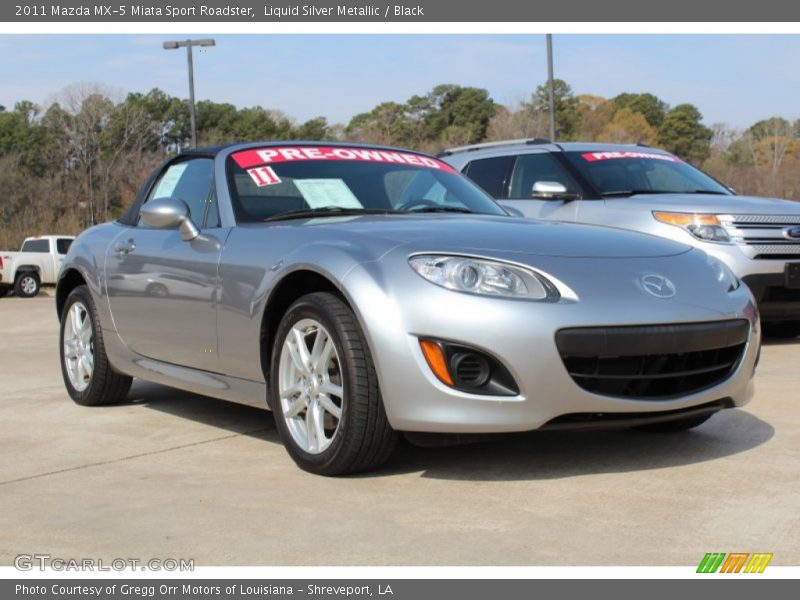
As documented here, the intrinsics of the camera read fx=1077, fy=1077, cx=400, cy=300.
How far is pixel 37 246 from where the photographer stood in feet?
89.1

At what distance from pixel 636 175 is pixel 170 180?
14.4ft

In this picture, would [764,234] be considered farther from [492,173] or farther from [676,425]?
[676,425]

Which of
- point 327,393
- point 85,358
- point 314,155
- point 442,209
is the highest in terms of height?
point 314,155

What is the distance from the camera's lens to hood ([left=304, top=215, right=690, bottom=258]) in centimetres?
405

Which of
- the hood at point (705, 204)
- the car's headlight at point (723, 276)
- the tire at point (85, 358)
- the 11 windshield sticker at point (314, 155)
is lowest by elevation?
the tire at point (85, 358)

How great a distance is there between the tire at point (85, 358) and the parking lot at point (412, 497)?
0.47 metres

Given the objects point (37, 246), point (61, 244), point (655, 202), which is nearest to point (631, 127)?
point (61, 244)

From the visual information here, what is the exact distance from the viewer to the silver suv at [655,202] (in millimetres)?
7895

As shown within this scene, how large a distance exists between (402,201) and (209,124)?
2707 inches

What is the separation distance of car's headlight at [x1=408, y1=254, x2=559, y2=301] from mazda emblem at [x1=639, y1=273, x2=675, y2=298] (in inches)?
15.7

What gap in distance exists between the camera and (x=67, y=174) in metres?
51.8

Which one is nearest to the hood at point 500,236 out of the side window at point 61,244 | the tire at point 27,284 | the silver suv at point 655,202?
the silver suv at point 655,202

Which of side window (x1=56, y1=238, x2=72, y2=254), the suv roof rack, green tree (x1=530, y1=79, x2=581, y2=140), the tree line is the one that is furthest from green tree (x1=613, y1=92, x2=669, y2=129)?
the suv roof rack

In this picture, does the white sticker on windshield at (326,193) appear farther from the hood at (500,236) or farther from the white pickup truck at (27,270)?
the white pickup truck at (27,270)
